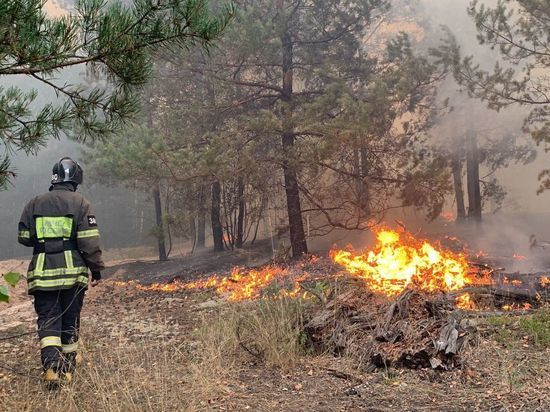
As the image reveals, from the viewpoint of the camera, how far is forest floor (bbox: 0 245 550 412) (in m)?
3.53

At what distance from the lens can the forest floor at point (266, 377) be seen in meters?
3.53

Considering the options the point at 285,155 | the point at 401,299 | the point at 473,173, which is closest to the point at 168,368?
the point at 401,299

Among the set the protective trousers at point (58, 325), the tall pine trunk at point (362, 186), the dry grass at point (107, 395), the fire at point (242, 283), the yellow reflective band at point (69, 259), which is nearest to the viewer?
the dry grass at point (107, 395)

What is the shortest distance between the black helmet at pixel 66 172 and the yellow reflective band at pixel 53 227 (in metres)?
0.40

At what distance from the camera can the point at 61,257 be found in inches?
173

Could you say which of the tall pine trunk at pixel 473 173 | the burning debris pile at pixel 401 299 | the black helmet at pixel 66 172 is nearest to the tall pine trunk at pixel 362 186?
the burning debris pile at pixel 401 299

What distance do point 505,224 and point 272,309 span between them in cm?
1838

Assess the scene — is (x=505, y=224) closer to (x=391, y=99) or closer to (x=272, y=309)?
(x=391, y=99)

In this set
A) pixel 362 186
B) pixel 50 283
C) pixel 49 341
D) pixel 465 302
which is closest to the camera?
pixel 49 341

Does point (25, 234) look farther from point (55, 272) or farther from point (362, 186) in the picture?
point (362, 186)

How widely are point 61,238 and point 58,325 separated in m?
0.79

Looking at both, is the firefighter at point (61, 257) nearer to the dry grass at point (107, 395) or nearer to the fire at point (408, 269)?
the dry grass at point (107, 395)

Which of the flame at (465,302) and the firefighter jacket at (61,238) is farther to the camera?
the flame at (465,302)

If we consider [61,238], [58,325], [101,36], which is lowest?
[58,325]
